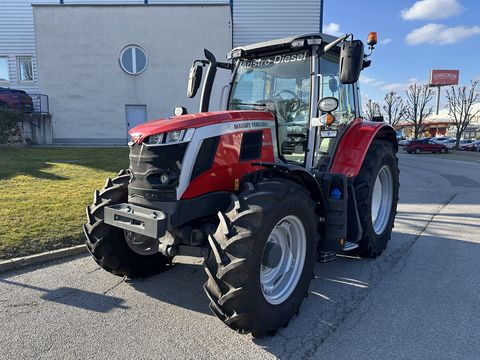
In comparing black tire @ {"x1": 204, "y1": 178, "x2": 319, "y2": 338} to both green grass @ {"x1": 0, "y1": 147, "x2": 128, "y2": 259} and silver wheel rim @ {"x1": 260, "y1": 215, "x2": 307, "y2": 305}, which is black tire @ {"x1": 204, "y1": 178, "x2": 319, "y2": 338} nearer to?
silver wheel rim @ {"x1": 260, "y1": 215, "x2": 307, "y2": 305}

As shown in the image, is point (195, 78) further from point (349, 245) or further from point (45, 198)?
point (45, 198)

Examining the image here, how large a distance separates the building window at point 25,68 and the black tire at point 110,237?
2310 cm

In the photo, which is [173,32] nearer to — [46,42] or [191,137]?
[46,42]

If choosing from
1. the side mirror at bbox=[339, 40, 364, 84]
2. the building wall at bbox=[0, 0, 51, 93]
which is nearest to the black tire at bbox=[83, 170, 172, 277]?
the side mirror at bbox=[339, 40, 364, 84]

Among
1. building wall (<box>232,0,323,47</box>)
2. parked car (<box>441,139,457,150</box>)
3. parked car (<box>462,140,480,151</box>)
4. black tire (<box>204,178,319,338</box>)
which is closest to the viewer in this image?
black tire (<box>204,178,319,338</box>)

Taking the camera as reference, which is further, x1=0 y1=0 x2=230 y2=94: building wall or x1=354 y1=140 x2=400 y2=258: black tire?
x1=0 y1=0 x2=230 y2=94: building wall

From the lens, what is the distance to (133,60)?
21.0 metres

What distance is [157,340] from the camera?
9.75 feet

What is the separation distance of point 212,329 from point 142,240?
3.38ft

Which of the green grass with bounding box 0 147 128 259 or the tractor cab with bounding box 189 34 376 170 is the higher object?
the tractor cab with bounding box 189 34 376 170

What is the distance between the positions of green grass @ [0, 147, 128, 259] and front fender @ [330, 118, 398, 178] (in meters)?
3.58

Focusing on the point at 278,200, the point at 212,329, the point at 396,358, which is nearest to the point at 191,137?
the point at 278,200

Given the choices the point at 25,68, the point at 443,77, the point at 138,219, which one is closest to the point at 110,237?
the point at 138,219

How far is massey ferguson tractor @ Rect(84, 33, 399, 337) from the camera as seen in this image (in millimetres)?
2828
